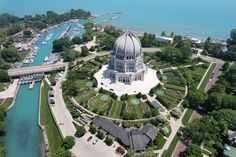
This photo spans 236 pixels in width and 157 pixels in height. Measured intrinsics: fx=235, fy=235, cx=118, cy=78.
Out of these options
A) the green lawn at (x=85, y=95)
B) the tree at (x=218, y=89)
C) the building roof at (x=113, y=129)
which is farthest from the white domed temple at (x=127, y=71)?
the tree at (x=218, y=89)

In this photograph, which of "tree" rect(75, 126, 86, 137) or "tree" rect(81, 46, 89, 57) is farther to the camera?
"tree" rect(81, 46, 89, 57)

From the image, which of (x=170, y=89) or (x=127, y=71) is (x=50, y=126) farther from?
(x=170, y=89)

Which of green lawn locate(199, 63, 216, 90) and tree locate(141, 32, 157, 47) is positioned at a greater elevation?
tree locate(141, 32, 157, 47)

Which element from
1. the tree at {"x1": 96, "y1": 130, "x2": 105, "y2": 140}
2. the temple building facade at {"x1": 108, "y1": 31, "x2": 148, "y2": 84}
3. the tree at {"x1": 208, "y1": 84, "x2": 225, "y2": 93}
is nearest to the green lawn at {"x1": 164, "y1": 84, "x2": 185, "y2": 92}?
the temple building facade at {"x1": 108, "y1": 31, "x2": 148, "y2": 84}

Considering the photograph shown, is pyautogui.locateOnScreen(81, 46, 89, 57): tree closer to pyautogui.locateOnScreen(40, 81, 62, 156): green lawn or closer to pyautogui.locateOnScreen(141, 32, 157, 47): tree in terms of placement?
pyautogui.locateOnScreen(141, 32, 157, 47): tree

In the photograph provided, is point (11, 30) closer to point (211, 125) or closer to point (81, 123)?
point (81, 123)

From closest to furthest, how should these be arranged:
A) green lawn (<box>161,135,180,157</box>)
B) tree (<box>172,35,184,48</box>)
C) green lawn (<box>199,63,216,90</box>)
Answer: green lawn (<box>161,135,180,157</box>) < green lawn (<box>199,63,216,90</box>) < tree (<box>172,35,184,48</box>)

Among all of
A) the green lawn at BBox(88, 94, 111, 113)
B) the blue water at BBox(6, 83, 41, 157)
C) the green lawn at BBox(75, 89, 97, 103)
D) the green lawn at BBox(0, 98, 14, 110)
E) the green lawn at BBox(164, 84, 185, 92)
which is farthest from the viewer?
the green lawn at BBox(164, 84, 185, 92)
